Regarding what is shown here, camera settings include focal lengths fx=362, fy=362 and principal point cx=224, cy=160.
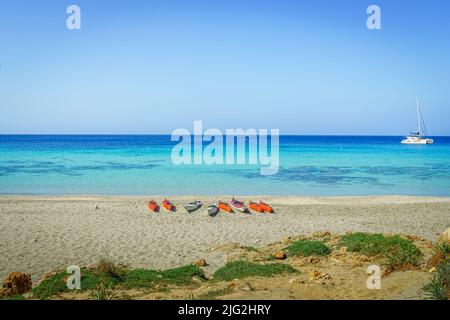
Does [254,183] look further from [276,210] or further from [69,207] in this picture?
[69,207]

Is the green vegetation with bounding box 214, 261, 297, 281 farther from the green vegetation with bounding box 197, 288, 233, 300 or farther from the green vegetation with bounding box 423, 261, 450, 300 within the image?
the green vegetation with bounding box 423, 261, 450, 300

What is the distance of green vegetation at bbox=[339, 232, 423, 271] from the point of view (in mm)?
8633

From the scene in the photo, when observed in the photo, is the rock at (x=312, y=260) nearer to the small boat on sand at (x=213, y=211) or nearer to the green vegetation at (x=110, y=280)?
the green vegetation at (x=110, y=280)

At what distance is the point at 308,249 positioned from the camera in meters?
11.3

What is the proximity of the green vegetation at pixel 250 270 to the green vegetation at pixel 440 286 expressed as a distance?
3487 millimetres

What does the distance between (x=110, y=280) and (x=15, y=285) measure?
2113 millimetres

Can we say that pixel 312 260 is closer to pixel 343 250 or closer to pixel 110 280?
pixel 343 250

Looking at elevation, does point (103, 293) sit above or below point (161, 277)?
above

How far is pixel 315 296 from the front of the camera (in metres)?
7.28

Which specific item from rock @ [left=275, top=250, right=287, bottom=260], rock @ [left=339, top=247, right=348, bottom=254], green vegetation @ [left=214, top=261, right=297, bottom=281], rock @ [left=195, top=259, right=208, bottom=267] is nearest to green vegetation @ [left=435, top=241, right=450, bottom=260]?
rock @ [left=339, top=247, right=348, bottom=254]

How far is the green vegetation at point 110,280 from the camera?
8102 mm

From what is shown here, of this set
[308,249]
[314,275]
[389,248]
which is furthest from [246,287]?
[389,248]

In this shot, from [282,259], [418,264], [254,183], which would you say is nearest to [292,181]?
[254,183]

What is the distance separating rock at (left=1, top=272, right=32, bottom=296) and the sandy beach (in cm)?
205
